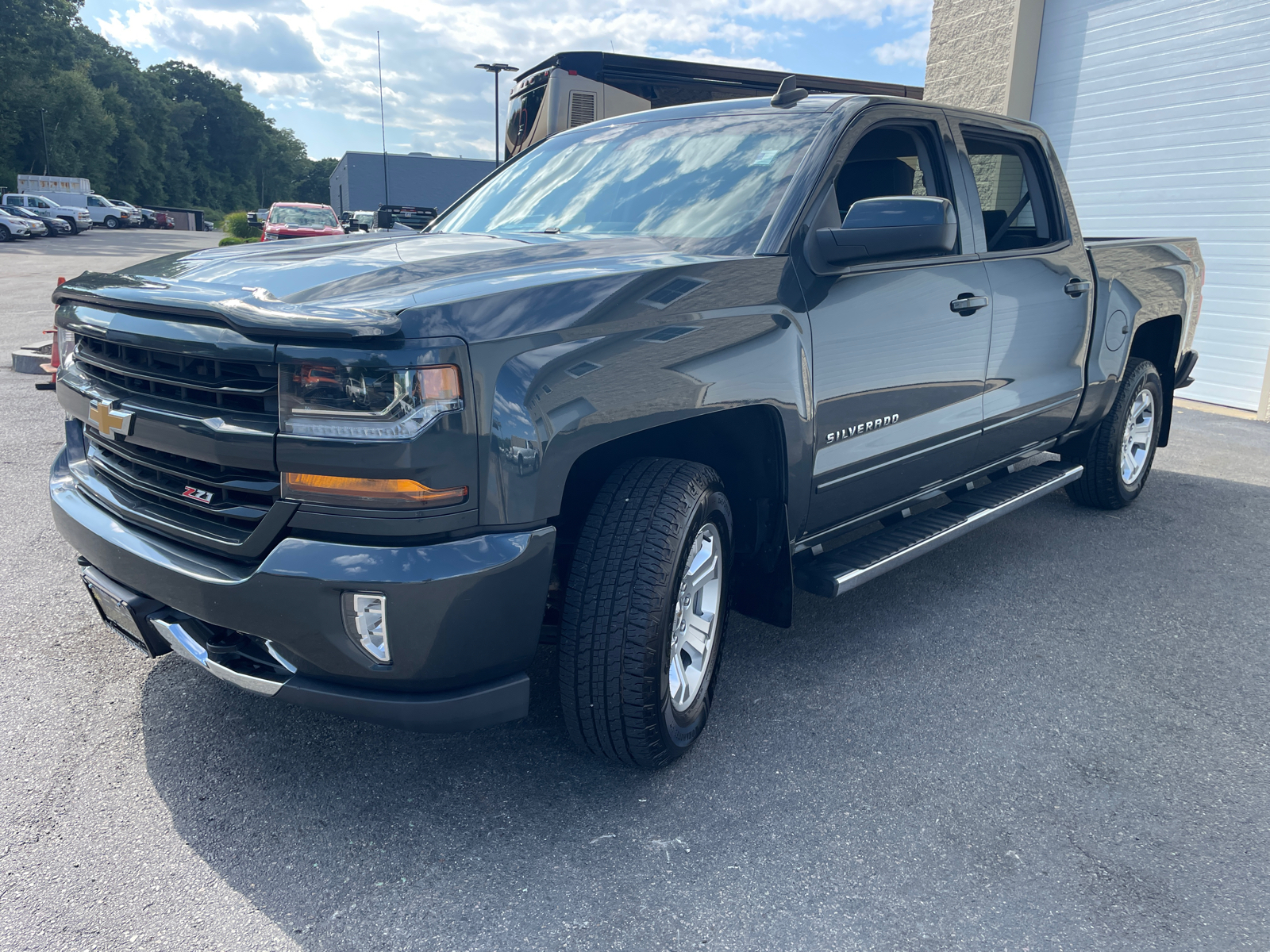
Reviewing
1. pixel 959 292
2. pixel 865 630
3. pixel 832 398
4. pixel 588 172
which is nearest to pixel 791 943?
pixel 832 398

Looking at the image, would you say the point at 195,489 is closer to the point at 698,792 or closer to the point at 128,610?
the point at 128,610

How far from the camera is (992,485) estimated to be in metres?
4.29

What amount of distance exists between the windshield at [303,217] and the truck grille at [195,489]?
20.3 metres

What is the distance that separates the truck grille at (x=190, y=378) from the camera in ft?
6.71

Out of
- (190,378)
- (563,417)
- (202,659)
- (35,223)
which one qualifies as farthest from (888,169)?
(35,223)

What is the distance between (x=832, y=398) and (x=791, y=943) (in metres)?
1.54

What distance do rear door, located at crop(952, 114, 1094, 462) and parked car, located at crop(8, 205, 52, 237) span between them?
147ft

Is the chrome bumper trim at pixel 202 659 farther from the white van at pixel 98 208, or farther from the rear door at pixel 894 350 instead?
the white van at pixel 98 208

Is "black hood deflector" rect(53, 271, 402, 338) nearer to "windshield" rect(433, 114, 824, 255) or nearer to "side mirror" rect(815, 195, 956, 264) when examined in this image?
"windshield" rect(433, 114, 824, 255)

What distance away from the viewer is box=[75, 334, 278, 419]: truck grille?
6.71 feet

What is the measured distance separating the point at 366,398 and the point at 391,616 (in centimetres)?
46

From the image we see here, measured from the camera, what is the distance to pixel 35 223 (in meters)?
40.6

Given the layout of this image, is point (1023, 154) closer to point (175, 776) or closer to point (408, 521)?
point (408, 521)

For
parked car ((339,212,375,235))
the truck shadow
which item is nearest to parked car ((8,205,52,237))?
parked car ((339,212,375,235))
